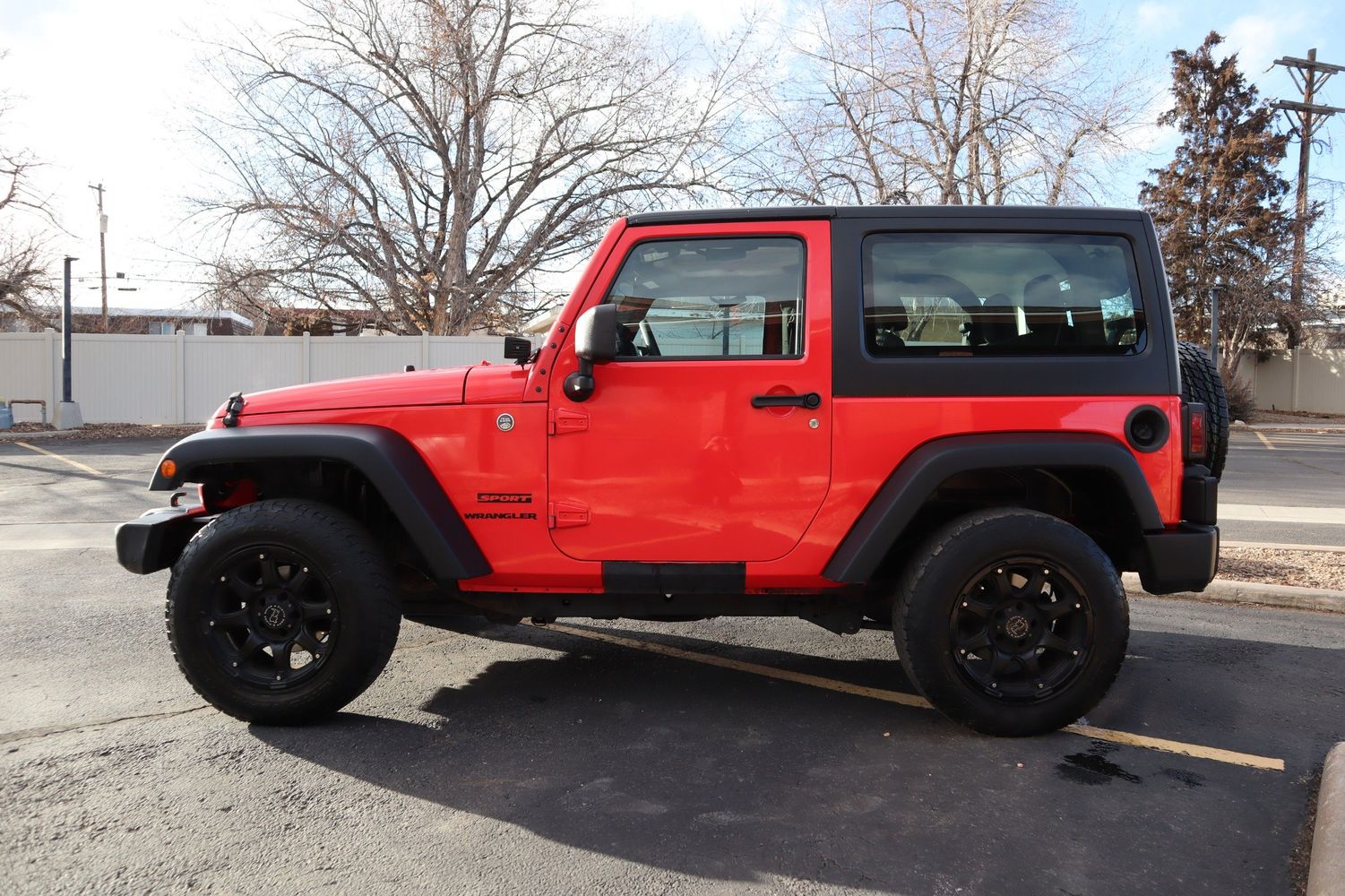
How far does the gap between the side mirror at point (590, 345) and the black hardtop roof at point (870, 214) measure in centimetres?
52

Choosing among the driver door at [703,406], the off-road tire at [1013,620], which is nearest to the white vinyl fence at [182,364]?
the driver door at [703,406]

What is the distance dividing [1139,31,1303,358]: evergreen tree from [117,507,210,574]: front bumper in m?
31.3

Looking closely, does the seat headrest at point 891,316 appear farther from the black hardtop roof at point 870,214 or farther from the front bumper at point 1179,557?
the front bumper at point 1179,557

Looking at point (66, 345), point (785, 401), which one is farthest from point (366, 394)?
point (66, 345)

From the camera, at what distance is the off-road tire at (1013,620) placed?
353 cm

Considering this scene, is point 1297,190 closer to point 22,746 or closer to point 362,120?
point 362,120

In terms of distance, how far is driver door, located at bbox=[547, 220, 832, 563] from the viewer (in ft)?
11.8

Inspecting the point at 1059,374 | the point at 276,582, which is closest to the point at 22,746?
the point at 276,582

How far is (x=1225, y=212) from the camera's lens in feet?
100

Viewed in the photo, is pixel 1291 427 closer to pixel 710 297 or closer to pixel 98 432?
pixel 710 297

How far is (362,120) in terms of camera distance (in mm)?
21469

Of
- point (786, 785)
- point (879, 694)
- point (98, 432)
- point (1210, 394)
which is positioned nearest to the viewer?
point (786, 785)

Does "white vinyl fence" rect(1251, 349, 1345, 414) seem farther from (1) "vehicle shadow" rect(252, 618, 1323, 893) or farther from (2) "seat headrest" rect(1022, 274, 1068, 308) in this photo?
(1) "vehicle shadow" rect(252, 618, 1323, 893)

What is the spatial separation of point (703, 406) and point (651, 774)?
53.9 inches
